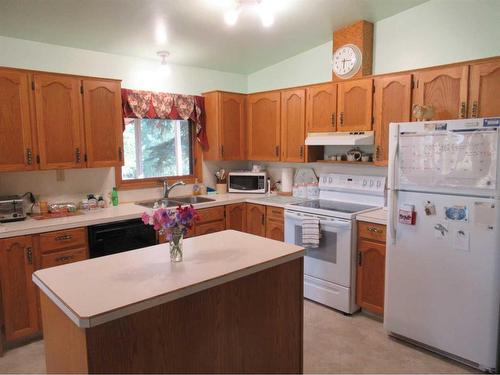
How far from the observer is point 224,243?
7.07 feet

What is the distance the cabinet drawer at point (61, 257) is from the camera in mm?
2786

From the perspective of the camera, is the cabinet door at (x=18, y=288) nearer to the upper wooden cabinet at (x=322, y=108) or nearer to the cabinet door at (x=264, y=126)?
the cabinet door at (x=264, y=126)

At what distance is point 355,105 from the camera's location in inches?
134

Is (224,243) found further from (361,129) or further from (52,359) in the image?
(361,129)

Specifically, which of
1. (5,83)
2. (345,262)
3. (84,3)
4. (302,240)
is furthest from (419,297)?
(5,83)

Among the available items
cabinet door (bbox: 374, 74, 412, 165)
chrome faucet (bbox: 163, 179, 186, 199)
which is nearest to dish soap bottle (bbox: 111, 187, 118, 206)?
chrome faucet (bbox: 163, 179, 186, 199)

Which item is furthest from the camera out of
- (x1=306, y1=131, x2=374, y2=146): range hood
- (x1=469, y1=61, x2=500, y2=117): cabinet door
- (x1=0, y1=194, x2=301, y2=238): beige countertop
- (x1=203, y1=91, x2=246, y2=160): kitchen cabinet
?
(x1=203, y1=91, x2=246, y2=160): kitchen cabinet

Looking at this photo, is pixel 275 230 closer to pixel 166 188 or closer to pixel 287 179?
pixel 287 179

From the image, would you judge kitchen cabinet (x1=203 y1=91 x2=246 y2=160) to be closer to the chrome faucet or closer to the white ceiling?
the white ceiling

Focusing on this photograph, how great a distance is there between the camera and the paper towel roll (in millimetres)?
4316

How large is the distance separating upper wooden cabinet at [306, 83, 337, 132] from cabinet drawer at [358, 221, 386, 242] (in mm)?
1026

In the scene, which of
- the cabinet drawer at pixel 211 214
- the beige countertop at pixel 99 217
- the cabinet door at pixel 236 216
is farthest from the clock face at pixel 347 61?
the cabinet drawer at pixel 211 214

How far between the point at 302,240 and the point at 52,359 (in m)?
2.24

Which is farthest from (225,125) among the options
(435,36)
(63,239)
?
(435,36)
